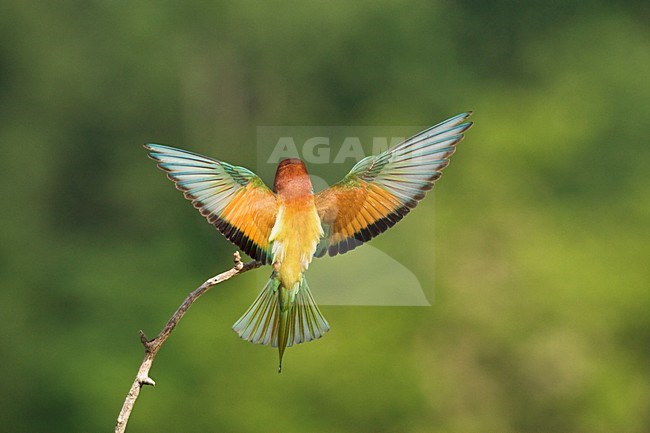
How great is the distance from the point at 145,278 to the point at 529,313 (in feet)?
6.13

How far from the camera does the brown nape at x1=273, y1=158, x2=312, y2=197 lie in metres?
0.90

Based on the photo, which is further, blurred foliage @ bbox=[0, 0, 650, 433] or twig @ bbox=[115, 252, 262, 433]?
blurred foliage @ bbox=[0, 0, 650, 433]

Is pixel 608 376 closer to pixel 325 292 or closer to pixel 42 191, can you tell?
pixel 325 292

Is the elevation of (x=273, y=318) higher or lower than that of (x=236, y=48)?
lower

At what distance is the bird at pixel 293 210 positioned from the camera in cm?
90

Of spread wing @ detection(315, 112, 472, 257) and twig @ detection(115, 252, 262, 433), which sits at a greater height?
spread wing @ detection(315, 112, 472, 257)

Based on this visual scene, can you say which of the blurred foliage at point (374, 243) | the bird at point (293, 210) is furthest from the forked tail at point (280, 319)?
the blurred foliage at point (374, 243)

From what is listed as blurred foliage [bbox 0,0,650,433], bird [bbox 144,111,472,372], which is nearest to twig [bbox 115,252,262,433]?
bird [bbox 144,111,472,372]

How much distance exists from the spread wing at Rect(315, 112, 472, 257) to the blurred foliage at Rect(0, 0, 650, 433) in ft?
9.15

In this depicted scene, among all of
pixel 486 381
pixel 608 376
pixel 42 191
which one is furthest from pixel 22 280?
pixel 608 376

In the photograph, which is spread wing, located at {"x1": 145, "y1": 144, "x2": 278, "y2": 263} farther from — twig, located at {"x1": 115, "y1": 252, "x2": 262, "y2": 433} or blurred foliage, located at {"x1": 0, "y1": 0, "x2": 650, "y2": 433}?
blurred foliage, located at {"x1": 0, "y1": 0, "x2": 650, "y2": 433}

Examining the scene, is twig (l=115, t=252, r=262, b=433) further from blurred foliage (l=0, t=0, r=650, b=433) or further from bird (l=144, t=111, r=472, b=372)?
blurred foliage (l=0, t=0, r=650, b=433)

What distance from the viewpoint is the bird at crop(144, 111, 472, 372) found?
2.94 ft

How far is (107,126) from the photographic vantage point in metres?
5.31
